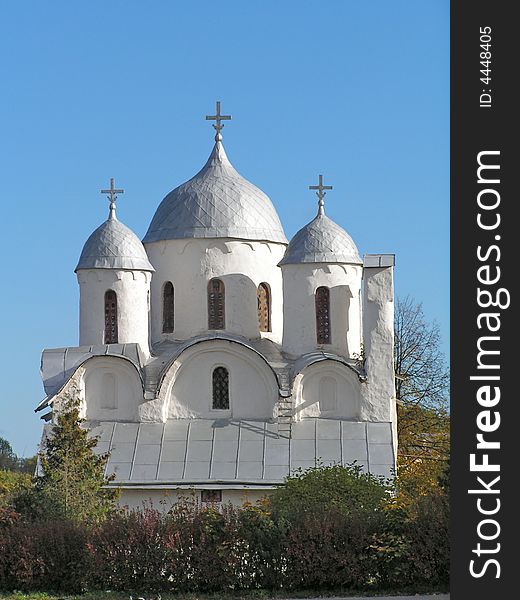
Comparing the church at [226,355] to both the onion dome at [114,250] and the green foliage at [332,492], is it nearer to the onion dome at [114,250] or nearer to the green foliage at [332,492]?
the onion dome at [114,250]

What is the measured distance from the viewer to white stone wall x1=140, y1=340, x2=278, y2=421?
101ft

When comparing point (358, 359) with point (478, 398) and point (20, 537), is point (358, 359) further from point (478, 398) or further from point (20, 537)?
point (478, 398)

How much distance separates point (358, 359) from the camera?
31.6 metres

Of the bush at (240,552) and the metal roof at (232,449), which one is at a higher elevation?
the metal roof at (232,449)

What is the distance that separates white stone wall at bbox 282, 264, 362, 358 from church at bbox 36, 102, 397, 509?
3 centimetres

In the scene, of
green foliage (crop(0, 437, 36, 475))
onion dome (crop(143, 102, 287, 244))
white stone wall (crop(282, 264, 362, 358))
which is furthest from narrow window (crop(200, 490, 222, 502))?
green foliage (crop(0, 437, 36, 475))

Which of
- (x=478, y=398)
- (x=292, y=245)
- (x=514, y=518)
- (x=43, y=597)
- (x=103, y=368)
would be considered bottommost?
(x=43, y=597)

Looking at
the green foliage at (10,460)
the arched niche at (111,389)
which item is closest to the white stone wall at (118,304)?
the arched niche at (111,389)

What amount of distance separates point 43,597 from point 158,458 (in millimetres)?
12069

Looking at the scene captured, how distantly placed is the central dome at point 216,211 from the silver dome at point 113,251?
1.58 metres

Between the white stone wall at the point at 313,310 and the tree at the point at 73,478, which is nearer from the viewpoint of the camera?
the tree at the point at 73,478

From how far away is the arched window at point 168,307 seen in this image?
33438mm

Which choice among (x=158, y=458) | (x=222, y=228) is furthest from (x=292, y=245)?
(x=158, y=458)

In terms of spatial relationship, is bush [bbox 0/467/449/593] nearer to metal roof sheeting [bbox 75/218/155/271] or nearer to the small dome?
metal roof sheeting [bbox 75/218/155/271]
